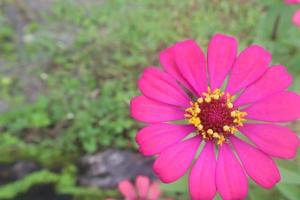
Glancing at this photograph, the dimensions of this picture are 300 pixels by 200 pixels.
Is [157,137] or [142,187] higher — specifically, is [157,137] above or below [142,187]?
below

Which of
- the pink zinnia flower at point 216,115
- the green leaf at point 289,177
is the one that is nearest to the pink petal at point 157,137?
the pink zinnia flower at point 216,115

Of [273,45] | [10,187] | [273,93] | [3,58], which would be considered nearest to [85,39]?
[3,58]

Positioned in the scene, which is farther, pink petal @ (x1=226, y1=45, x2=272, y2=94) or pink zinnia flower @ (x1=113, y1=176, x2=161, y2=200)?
pink zinnia flower @ (x1=113, y1=176, x2=161, y2=200)

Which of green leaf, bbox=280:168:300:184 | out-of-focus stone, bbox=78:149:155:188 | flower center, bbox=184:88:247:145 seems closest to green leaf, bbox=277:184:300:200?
green leaf, bbox=280:168:300:184

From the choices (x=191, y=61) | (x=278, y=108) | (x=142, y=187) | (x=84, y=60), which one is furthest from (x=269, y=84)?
(x=84, y=60)

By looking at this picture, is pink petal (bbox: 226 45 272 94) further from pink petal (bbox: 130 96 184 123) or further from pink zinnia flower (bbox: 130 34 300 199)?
pink petal (bbox: 130 96 184 123)

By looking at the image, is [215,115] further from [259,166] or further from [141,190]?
[141,190]

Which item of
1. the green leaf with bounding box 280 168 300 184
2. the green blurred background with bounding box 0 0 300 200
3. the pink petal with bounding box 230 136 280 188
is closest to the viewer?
the pink petal with bounding box 230 136 280 188
